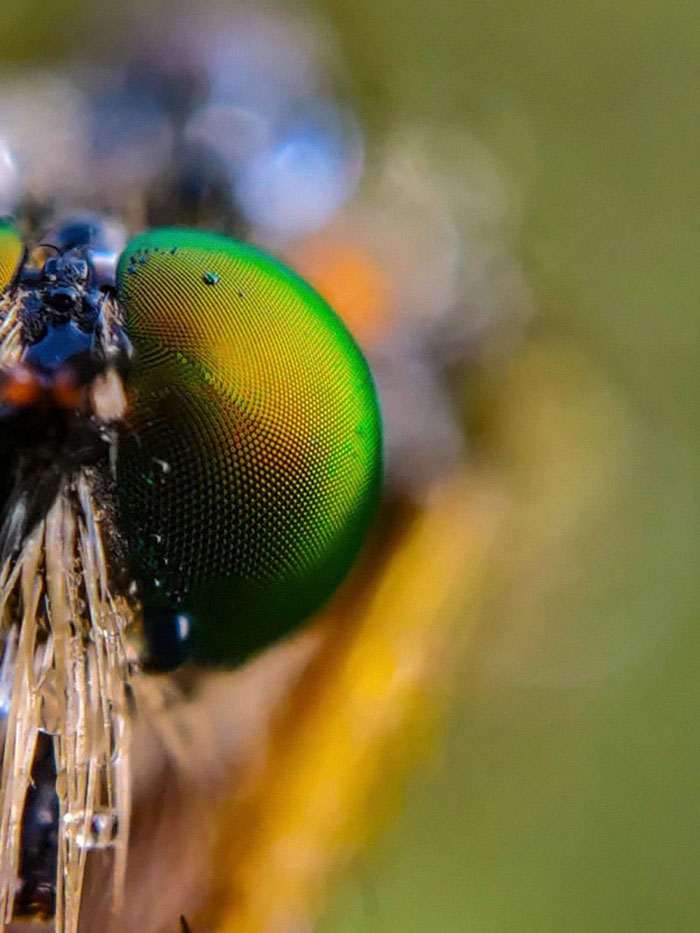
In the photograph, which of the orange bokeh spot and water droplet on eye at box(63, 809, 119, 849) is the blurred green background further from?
water droplet on eye at box(63, 809, 119, 849)

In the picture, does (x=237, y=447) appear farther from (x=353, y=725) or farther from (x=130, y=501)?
(x=353, y=725)

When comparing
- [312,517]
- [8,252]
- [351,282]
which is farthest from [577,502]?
[8,252]

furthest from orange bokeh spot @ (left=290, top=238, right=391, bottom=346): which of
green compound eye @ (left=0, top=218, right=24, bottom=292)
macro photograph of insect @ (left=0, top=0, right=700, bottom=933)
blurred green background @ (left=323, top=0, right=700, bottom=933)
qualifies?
green compound eye @ (left=0, top=218, right=24, bottom=292)

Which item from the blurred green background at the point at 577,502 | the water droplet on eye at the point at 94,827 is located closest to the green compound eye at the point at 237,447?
the water droplet on eye at the point at 94,827

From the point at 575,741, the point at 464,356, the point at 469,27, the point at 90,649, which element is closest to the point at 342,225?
the point at 464,356

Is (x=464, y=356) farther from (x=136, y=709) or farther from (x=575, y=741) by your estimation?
(x=575, y=741)

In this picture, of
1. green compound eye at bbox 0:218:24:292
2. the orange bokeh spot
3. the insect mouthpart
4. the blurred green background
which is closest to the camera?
the insect mouthpart
